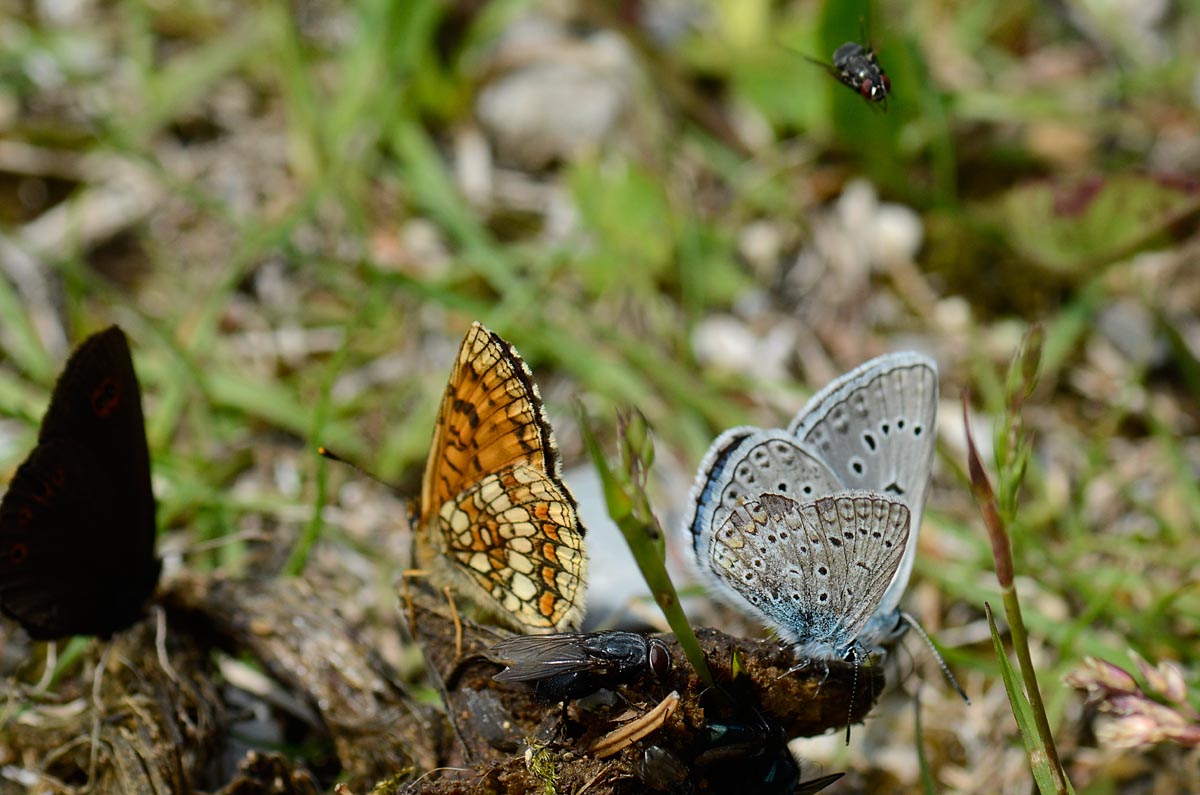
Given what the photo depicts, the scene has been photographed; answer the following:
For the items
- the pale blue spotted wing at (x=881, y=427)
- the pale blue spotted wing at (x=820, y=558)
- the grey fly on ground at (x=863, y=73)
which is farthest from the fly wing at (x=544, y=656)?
the grey fly on ground at (x=863, y=73)

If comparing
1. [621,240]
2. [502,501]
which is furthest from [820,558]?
[621,240]

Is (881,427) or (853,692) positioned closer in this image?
(853,692)

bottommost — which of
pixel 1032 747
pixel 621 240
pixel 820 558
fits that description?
pixel 1032 747

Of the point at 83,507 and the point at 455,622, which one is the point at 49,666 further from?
the point at 455,622

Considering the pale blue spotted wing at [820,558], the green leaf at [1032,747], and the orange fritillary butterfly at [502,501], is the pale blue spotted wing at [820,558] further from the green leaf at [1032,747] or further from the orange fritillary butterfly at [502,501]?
the orange fritillary butterfly at [502,501]

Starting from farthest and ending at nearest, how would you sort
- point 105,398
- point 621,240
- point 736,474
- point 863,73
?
point 621,240
point 863,73
point 105,398
point 736,474

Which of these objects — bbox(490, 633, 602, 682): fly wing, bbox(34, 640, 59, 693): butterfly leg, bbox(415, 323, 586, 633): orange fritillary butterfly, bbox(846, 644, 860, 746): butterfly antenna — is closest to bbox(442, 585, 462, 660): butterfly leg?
bbox(415, 323, 586, 633): orange fritillary butterfly
